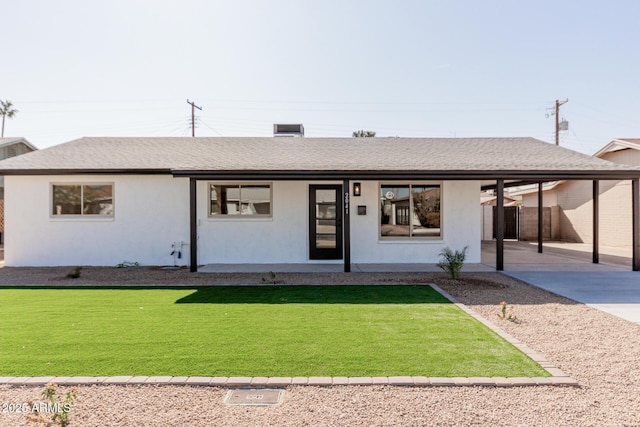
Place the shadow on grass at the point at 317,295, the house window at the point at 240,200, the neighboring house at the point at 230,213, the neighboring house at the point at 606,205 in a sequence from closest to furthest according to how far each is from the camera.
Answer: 1. the shadow on grass at the point at 317,295
2. the neighboring house at the point at 230,213
3. the house window at the point at 240,200
4. the neighboring house at the point at 606,205

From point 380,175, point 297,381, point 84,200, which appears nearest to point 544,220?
point 380,175

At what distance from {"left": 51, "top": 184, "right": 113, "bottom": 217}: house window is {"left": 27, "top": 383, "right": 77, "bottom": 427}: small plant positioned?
30.8 ft

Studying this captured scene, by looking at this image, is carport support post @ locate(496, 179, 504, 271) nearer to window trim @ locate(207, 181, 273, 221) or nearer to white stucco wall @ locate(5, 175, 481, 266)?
white stucco wall @ locate(5, 175, 481, 266)

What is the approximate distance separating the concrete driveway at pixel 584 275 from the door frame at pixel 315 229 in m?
4.45

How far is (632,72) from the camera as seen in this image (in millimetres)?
17453

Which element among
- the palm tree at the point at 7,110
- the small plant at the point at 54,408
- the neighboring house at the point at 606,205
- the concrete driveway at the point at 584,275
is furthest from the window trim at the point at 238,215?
the palm tree at the point at 7,110

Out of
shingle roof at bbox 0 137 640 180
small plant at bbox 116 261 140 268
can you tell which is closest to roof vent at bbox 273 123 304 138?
shingle roof at bbox 0 137 640 180

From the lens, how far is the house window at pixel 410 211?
38.6 ft

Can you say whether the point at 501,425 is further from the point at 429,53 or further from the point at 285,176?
the point at 429,53

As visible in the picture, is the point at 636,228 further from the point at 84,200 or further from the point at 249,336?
the point at 84,200

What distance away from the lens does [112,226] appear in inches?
448

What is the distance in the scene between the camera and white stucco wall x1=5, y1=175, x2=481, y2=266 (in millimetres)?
11328

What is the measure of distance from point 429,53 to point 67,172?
12811 millimetres

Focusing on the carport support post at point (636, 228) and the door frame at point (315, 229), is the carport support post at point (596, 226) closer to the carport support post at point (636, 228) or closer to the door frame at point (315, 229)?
the carport support post at point (636, 228)
